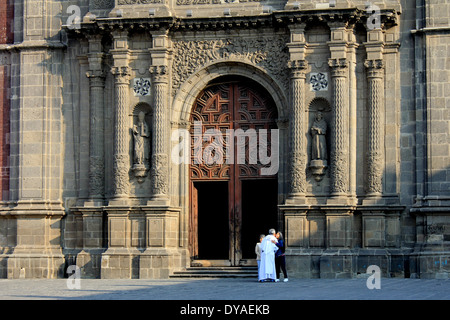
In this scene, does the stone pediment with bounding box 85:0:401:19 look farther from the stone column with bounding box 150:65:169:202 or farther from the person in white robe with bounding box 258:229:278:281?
the person in white robe with bounding box 258:229:278:281

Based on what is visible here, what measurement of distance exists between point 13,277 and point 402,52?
16.0 metres

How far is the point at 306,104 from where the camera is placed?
3562 centimetres

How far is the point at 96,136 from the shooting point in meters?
37.1

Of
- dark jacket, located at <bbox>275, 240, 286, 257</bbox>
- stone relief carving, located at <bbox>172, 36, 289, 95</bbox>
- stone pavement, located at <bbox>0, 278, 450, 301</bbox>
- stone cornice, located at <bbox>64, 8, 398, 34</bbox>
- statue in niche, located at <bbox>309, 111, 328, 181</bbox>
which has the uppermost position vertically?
stone cornice, located at <bbox>64, 8, 398, 34</bbox>

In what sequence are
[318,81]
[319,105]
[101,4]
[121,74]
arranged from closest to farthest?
1. [318,81]
2. [319,105]
3. [121,74]
4. [101,4]

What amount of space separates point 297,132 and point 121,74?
6712mm

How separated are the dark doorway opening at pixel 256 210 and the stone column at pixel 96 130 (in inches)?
205

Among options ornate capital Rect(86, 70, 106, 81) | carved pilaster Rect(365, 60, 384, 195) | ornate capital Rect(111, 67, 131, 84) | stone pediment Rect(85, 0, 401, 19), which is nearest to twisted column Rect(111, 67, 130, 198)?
ornate capital Rect(111, 67, 131, 84)

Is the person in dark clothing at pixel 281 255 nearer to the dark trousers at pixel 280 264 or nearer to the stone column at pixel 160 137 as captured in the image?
the dark trousers at pixel 280 264

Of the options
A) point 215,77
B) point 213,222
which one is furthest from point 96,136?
point 213,222

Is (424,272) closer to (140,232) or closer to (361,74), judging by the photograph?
(361,74)

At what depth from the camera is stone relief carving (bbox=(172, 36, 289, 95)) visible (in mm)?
36219

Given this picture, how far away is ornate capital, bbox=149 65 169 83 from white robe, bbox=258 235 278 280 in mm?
7501

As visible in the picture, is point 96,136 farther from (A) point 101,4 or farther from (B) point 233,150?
(B) point 233,150
